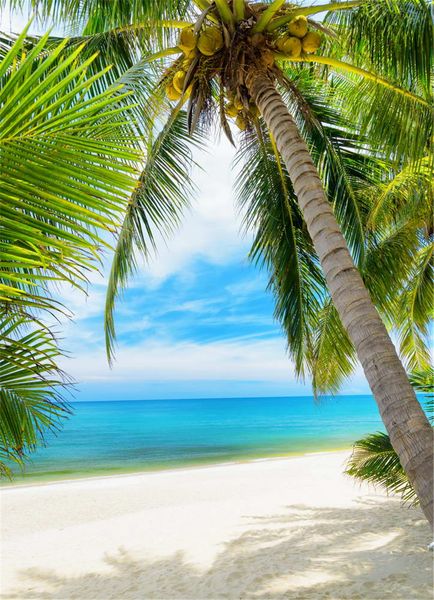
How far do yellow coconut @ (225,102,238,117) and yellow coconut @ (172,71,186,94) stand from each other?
0.49 meters

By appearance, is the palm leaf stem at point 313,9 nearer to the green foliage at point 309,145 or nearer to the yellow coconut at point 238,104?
the green foliage at point 309,145

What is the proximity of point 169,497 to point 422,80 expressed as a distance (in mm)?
9682

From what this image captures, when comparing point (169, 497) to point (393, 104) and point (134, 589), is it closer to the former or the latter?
point (134, 589)

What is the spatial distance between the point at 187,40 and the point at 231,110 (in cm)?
86

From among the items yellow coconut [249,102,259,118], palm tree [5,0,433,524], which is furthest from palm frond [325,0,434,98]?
yellow coconut [249,102,259,118]

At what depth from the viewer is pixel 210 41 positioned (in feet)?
11.6

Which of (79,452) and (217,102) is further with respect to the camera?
(79,452)

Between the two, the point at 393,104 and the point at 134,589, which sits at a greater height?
the point at 393,104

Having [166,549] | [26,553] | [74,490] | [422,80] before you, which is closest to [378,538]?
[166,549]

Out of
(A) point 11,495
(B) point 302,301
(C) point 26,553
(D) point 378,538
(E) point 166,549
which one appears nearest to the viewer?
(B) point 302,301

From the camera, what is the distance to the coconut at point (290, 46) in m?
3.72

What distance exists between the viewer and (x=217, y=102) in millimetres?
4492

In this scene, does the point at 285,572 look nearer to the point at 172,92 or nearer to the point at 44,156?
the point at 172,92

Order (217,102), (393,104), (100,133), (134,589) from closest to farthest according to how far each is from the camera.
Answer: (100,133) < (393,104) < (217,102) < (134,589)
